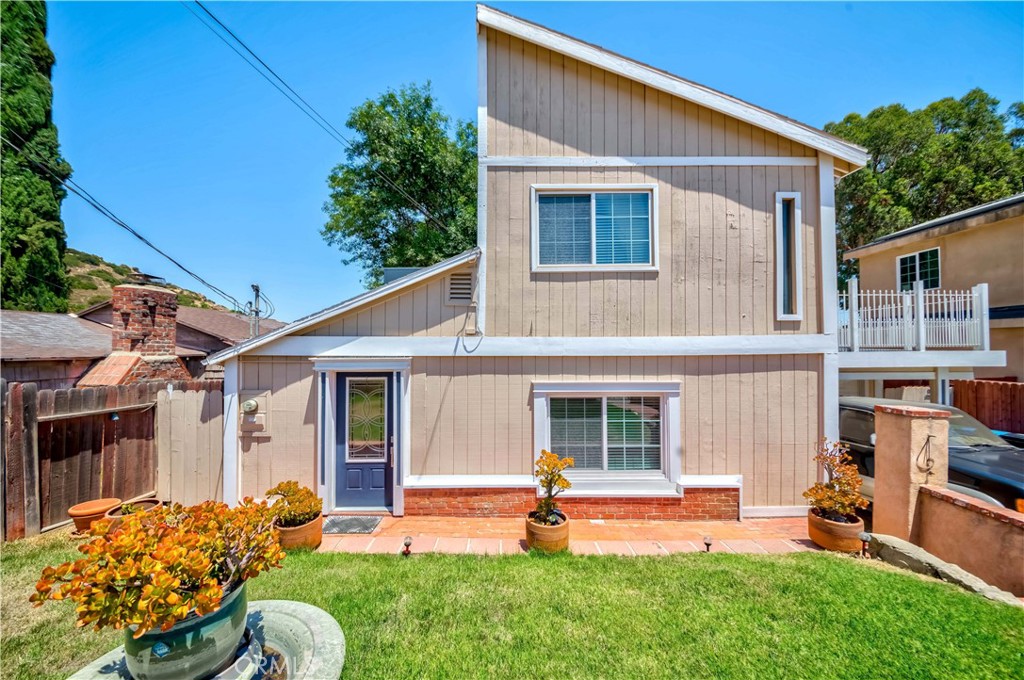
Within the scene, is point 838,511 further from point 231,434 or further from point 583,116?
point 231,434

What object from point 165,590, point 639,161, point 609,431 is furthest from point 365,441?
point 639,161

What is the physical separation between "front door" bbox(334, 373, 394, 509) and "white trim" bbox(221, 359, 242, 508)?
5.25 ft

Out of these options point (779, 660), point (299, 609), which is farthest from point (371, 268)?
point (779, 660)

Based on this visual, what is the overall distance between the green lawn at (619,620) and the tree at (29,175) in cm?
2234

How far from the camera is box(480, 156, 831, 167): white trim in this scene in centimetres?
670

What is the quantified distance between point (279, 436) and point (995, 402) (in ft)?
51.4

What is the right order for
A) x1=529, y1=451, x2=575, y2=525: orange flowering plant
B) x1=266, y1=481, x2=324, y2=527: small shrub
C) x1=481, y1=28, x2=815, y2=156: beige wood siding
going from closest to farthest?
x1=266, y1=481, x2=324, y2=527: small shrub → x1=529, y1=451, x2=575, y2=525: orange flowering plant → x1=481, y1=28, x2=815, y2=156: beige wood siding

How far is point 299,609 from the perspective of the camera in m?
3.21

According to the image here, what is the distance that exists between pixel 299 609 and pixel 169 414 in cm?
530

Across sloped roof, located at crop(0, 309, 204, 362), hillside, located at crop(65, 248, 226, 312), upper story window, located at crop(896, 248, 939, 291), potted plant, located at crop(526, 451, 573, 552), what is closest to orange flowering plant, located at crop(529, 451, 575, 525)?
potted plant, located at crop(526, 451, 573, 552)

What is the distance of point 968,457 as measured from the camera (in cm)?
589

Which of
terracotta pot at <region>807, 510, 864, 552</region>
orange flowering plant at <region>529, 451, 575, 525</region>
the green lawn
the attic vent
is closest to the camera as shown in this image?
the green lawn

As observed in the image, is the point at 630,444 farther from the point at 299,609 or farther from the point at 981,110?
the point at 981,110

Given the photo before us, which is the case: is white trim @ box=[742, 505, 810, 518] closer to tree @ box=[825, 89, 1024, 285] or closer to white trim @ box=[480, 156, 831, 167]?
white trim @ box=[480, 156, 831, 167]
